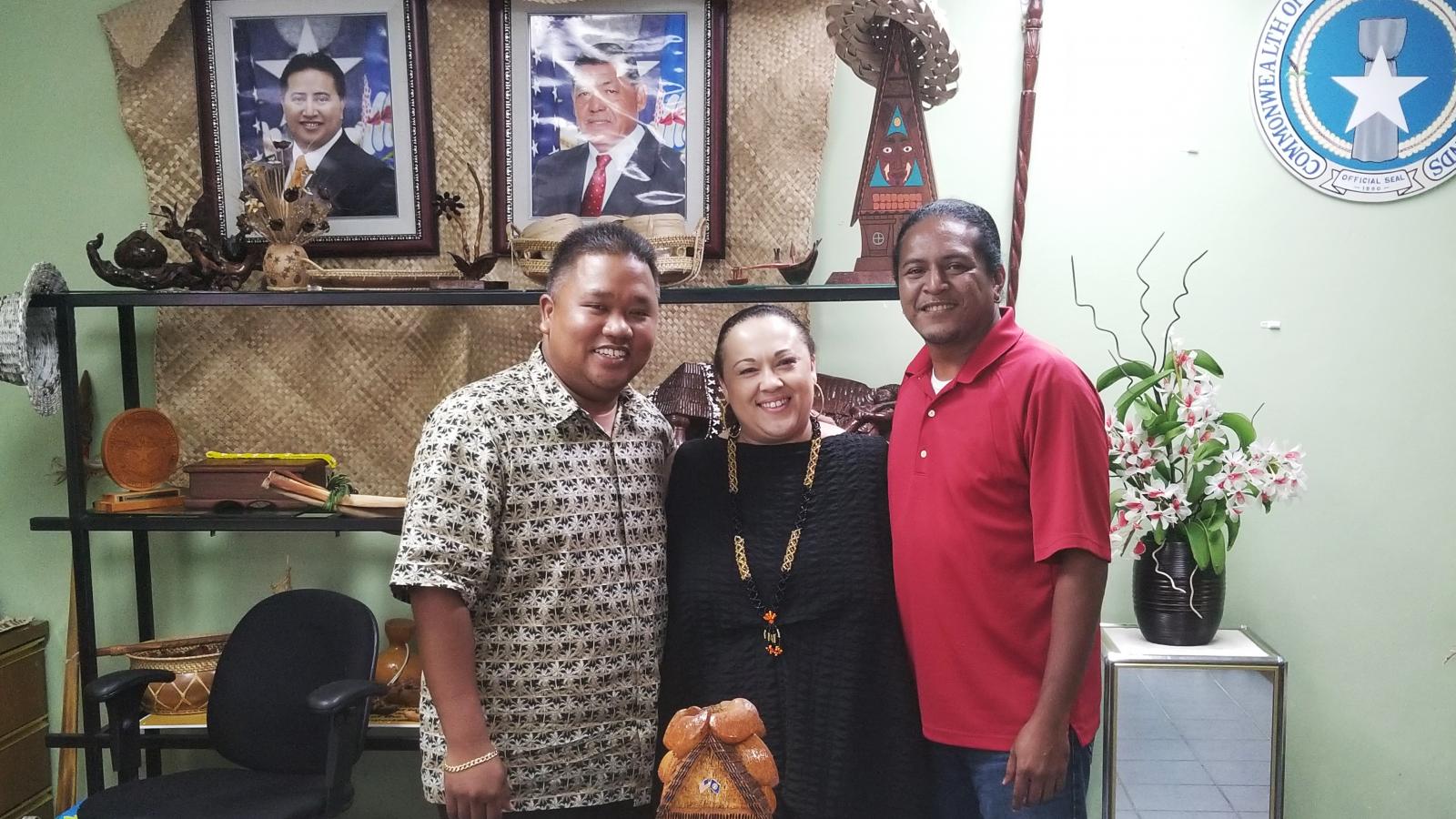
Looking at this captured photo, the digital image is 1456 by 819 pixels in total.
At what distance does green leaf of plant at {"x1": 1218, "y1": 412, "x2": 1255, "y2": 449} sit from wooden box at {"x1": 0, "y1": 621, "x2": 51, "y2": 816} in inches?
140

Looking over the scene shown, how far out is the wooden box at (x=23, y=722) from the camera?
2.83 metres

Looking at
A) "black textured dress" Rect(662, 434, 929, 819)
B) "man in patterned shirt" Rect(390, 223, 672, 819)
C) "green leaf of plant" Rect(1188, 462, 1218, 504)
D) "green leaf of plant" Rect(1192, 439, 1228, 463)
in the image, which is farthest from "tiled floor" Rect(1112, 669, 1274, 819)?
"man in patterned shirt" Rect(390, 223, 672, 819)

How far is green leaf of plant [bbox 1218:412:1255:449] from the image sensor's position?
8.03ft

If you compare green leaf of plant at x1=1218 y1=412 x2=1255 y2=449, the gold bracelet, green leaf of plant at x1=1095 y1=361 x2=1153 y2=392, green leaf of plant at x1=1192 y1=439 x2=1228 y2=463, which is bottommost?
the gold bracelet

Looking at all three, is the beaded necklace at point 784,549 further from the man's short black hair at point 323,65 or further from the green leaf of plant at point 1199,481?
the man's short black hair at point 323,65

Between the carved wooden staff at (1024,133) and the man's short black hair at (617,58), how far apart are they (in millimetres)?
1115

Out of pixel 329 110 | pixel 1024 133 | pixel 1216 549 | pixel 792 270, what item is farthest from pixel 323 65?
pixel 1216 549

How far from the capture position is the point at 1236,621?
280 cm

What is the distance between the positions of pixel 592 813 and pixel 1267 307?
2.33m

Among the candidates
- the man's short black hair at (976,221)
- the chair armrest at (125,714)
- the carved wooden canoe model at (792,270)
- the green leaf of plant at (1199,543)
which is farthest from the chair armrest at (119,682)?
the green leaf of plant at (1199,543)

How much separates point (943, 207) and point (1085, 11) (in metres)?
1.45

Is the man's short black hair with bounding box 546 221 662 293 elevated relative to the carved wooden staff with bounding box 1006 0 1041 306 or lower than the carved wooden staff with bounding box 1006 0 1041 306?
lower

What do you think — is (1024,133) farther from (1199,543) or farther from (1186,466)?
(1199,543)

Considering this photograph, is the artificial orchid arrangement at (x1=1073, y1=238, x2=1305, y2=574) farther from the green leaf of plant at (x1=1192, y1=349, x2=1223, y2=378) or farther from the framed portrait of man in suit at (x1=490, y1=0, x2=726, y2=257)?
the framed portrait of man in suit at (x1=490, y1=0, x2=726, y2=257)
